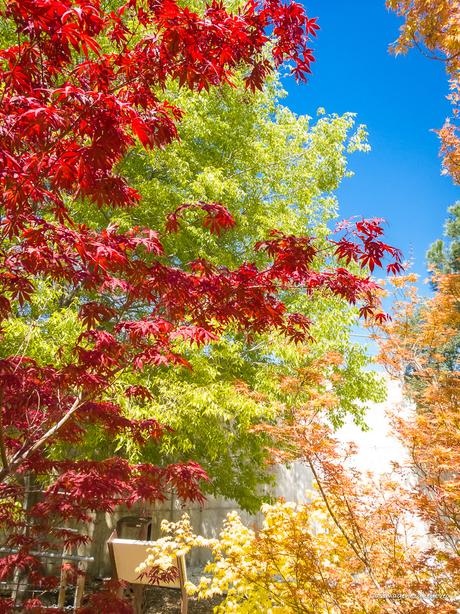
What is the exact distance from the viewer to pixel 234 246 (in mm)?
7395

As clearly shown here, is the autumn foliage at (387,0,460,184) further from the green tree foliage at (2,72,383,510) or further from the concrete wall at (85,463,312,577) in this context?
the concrete wall at (85,463,312,577)

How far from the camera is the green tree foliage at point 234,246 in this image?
5.17 m

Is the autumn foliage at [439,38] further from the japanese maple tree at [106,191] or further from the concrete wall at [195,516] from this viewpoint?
the concrete wall at [195,516]

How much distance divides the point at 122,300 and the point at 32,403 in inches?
113

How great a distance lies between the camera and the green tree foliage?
5.17m

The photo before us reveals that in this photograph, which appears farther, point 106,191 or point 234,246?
point 234,246

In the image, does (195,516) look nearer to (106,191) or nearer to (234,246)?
(234,246)

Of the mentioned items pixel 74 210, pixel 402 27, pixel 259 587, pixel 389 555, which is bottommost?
pixel 259 587

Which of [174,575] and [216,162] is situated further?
[216,162]

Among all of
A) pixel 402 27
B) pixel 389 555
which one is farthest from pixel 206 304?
pixel 402 27

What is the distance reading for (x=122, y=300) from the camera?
19.1 ft

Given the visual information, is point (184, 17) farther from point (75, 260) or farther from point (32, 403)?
point (32, 403)

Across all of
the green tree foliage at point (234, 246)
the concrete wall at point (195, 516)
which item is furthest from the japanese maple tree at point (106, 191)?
the concrete wall at point (195, 516)

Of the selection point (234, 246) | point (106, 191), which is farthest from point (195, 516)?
point (106, 191)
